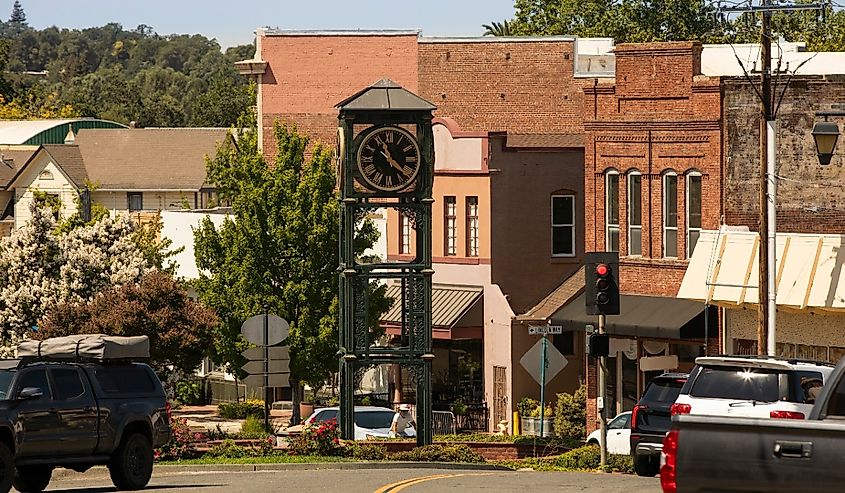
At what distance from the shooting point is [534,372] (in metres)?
37.9

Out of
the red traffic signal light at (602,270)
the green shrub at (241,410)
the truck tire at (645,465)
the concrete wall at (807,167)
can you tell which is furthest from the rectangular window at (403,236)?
the truck tire at (645,465)

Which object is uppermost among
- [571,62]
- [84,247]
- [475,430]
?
[571,62]

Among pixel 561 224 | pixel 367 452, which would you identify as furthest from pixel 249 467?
pixel 561 224

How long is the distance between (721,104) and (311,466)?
17234 millimetres

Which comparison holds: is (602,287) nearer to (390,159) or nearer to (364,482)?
(390,159)

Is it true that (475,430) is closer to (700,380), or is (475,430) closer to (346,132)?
(346,132)

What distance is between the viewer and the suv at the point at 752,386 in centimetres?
2081

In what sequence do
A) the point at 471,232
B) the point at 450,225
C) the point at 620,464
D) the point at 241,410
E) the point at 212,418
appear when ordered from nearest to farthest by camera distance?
the point at 620,464, the point at 471,232, the point at 450,225, the point at 241,410, the point at 212,418

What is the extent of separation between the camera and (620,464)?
30281 millimetres

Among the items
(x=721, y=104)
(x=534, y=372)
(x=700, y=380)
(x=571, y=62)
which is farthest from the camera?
(x=571, y=62)

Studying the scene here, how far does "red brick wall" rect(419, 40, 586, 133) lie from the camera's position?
65750 mm

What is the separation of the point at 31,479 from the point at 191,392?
131 ft

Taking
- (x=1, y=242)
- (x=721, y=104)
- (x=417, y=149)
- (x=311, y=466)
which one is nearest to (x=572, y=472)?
(x=311, y=466)

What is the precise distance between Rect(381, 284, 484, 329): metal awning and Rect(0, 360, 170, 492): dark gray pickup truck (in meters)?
27.0
